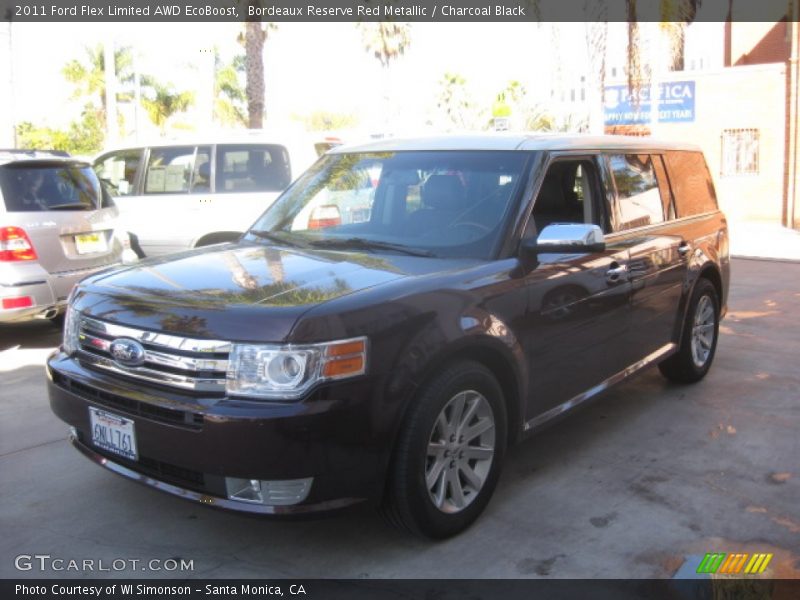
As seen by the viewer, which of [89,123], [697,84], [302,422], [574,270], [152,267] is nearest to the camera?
[302,422]

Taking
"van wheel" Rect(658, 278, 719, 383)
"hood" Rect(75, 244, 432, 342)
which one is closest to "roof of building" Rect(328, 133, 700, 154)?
"hood" Rect(75, 244, 432, 342)

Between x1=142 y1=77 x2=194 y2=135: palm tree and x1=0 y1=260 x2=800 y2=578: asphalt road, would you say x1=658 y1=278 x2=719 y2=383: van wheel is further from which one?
x1=142 y1=77 x2=194 y2=135: palm tree

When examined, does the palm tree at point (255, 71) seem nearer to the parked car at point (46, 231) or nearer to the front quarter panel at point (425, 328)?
the parked car at point (46, 231)

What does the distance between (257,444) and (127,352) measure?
0.80 m

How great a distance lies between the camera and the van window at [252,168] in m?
9.27

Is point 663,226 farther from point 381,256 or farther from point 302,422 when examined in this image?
point 302,422

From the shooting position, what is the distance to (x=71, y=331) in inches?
154

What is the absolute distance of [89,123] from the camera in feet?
146

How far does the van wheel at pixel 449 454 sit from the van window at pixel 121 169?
717 cm

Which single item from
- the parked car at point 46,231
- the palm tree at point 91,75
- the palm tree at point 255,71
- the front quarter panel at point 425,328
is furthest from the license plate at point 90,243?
the palm tree at point 91,75

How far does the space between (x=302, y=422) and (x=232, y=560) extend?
0.90m

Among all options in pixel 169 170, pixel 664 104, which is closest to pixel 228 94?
pixel 664 104

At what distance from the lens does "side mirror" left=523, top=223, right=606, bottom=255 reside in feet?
13.2

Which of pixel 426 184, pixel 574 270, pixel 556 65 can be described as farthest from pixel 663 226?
pixel 556 65
